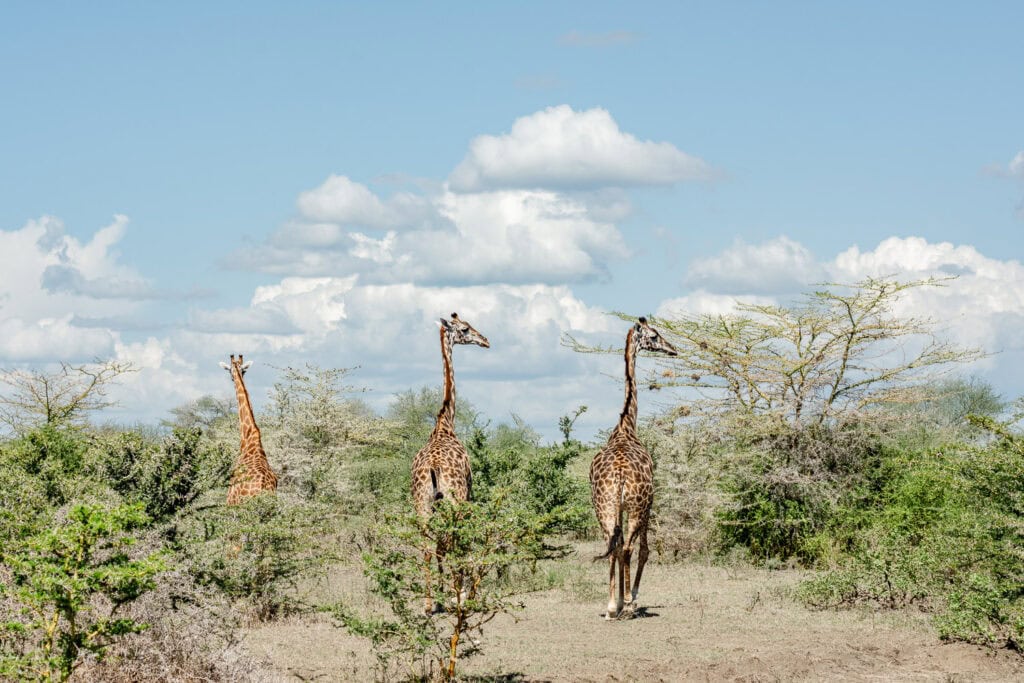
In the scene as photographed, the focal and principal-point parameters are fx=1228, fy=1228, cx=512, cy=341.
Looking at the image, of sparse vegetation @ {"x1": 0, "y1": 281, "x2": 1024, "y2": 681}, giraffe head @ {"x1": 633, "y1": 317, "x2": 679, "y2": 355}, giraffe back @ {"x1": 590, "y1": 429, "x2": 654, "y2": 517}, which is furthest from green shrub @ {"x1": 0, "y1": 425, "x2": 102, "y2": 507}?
giraffe head @ {"x1": 633, "y1": 317, "x2": 679, "y2": 355}

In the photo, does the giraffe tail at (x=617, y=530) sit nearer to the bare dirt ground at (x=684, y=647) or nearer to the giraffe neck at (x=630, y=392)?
the bare dirt ground at (x=684, y=647)

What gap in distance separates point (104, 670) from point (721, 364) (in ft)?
45.5

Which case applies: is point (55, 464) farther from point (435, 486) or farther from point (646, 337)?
point (646, 337)

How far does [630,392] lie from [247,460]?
5452 mm

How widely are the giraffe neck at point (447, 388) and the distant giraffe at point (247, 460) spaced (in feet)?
8.15

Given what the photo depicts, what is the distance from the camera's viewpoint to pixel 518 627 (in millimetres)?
13742

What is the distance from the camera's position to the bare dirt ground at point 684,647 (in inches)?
447

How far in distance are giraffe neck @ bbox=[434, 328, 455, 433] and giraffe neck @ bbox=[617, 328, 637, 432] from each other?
216 cm

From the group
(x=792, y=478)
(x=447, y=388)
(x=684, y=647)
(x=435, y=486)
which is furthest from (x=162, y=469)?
(x=792, y=478)

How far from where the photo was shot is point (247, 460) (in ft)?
56.2

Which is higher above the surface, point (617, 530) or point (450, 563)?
point (450, 563)

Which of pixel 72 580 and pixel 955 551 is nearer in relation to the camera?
pixel 72 580

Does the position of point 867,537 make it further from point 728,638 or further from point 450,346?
point 450,346

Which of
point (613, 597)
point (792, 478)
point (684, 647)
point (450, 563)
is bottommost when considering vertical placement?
point (684, 647)
